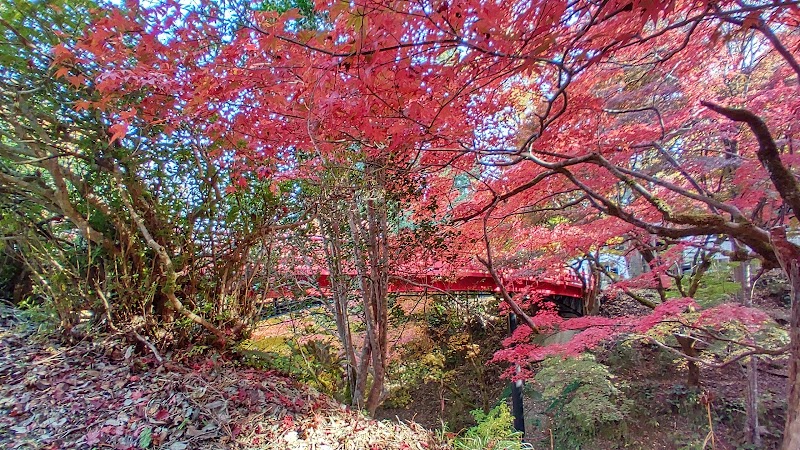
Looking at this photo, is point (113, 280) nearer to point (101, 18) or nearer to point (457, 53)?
point (101, 18)

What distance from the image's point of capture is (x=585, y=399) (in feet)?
18.4

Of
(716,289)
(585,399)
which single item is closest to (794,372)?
(585,399)

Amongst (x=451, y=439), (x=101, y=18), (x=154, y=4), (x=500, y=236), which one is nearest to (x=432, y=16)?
(x=154, y=4)

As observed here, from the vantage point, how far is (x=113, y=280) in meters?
2.58

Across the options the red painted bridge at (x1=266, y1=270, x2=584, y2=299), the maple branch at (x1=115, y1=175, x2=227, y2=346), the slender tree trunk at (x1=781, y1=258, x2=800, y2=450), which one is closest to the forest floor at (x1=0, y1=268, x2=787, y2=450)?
the maple branch at (x1=115, y1=175, x2=227, y2=346)

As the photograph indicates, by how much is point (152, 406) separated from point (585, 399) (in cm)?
558

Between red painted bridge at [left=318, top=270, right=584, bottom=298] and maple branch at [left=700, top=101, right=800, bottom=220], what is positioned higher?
maple branch at [left=700, top=101, right=800, bottom=220]

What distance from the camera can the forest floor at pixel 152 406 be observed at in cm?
200

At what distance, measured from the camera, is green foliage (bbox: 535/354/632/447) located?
17.9ft

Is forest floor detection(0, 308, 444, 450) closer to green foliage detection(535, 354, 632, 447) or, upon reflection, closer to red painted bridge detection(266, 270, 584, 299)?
red painted bridge detection(266, 270, 584, 299)

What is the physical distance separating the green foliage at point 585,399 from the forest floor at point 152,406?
3609mm

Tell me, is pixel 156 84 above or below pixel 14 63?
below

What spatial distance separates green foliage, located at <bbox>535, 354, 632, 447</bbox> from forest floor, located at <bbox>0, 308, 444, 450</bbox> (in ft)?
11.8

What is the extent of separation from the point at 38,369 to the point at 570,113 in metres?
4.67
